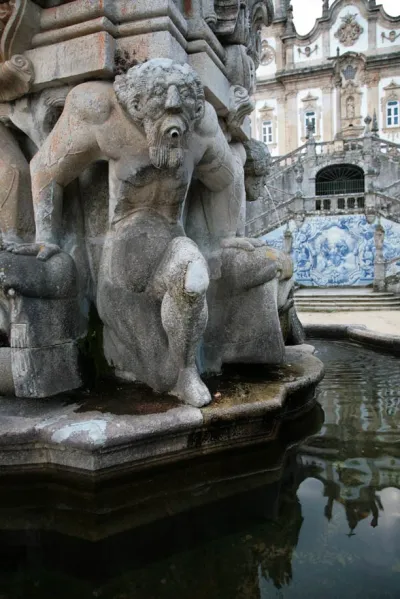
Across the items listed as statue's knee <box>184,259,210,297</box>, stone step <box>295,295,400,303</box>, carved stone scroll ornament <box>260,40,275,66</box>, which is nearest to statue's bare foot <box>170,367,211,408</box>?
statue's knee <box>184,259,210,297</box>

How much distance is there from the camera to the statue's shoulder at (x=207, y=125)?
2.30 metres

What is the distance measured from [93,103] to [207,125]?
20.7 inches

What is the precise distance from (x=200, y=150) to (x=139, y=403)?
121cm

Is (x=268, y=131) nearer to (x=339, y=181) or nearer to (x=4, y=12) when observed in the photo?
(x=339, y=181)

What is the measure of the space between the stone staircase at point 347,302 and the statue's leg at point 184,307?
8.71 metres

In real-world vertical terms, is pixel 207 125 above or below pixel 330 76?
below

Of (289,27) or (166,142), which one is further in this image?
(289,27)

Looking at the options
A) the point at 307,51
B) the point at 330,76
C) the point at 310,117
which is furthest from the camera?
the point at 307,51

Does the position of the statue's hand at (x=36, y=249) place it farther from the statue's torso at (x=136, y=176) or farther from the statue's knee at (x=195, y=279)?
the statue's knee at (x=195, y=279)

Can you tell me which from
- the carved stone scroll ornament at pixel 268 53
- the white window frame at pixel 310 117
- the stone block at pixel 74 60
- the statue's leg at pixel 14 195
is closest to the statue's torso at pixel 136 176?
the stone block at pixel 74 60

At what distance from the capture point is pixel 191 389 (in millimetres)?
2072

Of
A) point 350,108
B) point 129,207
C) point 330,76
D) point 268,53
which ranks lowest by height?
point 129,207

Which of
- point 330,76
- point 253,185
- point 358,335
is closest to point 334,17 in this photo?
point 330,76

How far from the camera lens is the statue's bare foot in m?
2.04
